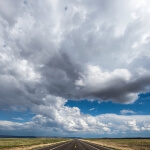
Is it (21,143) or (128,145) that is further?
(21,143)

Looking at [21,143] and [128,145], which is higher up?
[21,143]

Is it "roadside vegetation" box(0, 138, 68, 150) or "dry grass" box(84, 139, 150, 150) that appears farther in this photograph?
"dry grass" box(84, 139, 150, 150)

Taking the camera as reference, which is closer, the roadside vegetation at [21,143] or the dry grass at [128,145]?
the roadside vegetation at [21,143]
